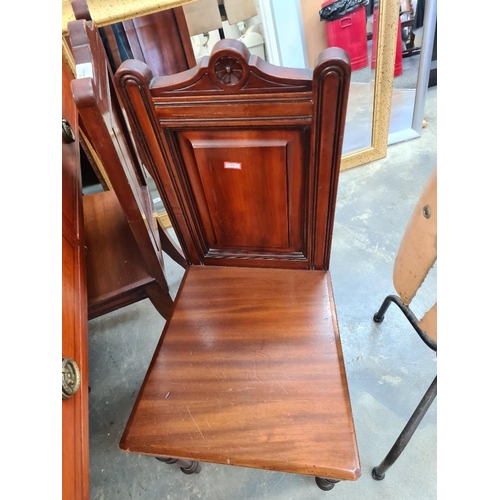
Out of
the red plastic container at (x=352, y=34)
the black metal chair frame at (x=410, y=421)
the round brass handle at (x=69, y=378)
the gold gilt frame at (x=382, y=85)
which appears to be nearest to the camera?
the round brass handle at (x=69, y=378)

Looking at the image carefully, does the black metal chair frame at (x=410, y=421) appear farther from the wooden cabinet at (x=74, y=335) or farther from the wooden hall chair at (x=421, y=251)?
the wooden cabinet at (x=74, y=335)

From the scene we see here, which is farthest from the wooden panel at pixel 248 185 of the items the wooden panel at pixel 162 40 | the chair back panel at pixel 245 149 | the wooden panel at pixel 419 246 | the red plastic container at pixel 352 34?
the red plastic container at pixel 352 34

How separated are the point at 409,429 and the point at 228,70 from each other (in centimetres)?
92

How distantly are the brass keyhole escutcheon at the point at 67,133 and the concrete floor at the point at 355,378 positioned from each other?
2.36 feet

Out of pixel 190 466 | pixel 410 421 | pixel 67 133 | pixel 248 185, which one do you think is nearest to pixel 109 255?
pixel 67 133

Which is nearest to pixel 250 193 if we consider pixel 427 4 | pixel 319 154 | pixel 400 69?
pixel 319 154

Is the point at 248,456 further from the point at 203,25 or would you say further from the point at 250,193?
the point at 203,25

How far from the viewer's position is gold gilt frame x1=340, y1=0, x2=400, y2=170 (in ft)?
4.68

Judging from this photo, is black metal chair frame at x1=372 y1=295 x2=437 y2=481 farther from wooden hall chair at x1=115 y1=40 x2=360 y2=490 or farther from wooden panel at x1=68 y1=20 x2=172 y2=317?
wooden panel at x1=68 y1=20 x2=172 y2=317

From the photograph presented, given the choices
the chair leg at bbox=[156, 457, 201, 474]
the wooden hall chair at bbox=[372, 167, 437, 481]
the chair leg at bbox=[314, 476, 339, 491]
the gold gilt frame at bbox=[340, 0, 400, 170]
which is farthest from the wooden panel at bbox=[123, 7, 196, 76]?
the chair leg at bbox=[314, 476, 339, 491]

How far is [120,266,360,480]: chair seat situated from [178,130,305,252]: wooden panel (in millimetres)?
115

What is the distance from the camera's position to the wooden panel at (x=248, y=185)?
2.48ft

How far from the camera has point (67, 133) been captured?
3.30 feet
